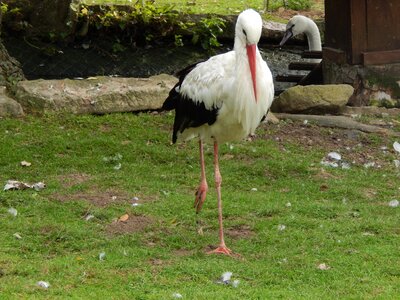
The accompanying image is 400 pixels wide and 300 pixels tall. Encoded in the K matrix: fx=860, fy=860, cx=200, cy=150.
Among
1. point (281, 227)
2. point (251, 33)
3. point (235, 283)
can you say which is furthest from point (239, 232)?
point (251, 33)

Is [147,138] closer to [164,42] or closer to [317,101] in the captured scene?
[317,101]

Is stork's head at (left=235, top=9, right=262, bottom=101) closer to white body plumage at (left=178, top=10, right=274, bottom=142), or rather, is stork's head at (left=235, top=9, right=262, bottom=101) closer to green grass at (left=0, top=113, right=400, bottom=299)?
white body plumage at (left=178, top=10, right=274, bottom=142)

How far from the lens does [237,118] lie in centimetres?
639

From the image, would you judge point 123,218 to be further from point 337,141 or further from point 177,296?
point 337,141

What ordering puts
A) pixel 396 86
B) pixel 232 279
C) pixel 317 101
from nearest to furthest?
pixel 232 279, pixel 317 101, pixel 396 86

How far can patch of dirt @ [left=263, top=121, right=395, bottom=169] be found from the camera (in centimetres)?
913

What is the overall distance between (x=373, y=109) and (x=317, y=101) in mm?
827

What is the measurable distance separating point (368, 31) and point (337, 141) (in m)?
2.45

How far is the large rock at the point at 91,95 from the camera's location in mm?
10023

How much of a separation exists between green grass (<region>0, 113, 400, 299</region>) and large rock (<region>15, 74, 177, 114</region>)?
9.4 inches

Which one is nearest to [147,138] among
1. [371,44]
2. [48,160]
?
[48,160]

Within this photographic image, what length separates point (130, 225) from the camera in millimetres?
6707

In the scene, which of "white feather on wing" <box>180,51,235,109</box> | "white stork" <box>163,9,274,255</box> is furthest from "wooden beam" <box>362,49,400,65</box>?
"white feather on wing" <box>180,51,235,109</box>

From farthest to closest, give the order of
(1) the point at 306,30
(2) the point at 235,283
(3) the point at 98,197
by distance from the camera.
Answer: (1) the point at 306,30, (3) the point at 98,197, (2) the point at 235,283
